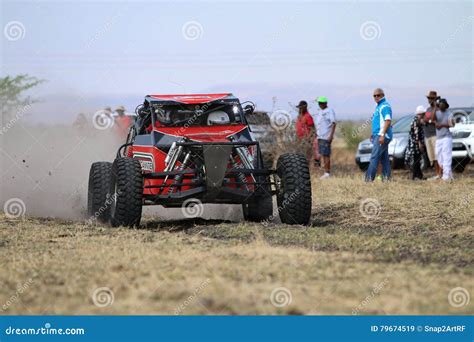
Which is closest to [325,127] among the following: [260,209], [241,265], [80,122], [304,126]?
[304,126]

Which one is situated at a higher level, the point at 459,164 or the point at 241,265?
the point at 241,265

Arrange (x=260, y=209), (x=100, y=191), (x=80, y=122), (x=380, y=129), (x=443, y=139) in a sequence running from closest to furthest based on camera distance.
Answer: (x=100, y=191) → (x=260, y=209) → (x=380, y=129) → (x=443, y=139) → (x=80, y=122)

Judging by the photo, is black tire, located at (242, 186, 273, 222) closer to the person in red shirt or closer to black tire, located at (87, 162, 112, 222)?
black tire, located at (87, 162, 112, 222)

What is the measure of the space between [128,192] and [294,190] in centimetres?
210

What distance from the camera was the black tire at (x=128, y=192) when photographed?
12141 millimetres

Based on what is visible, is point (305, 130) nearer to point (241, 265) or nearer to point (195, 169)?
point (195, 169)

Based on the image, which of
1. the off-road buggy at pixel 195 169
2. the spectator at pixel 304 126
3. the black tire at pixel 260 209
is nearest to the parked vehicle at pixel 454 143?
the spectator at pixel 304 126

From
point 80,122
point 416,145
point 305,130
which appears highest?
point 80,122

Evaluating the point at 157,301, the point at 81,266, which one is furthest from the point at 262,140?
the point at 157,301

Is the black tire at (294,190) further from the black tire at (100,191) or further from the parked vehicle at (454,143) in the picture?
the parked vehicle at (454,143)

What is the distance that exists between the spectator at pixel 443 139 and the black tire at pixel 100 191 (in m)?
8.19

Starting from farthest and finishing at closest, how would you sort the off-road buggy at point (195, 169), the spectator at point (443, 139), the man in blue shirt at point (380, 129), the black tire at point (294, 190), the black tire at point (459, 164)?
the black tire at point (459, 164) → the spectator at point (443, 139) → the man in blue shirt at point (380, 129) → the black tire at point (294, 190) → the off-road buggy at point (195, 169)

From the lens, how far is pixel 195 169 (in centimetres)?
1238

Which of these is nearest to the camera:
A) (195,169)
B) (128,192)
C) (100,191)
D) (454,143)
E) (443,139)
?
(128,192)
